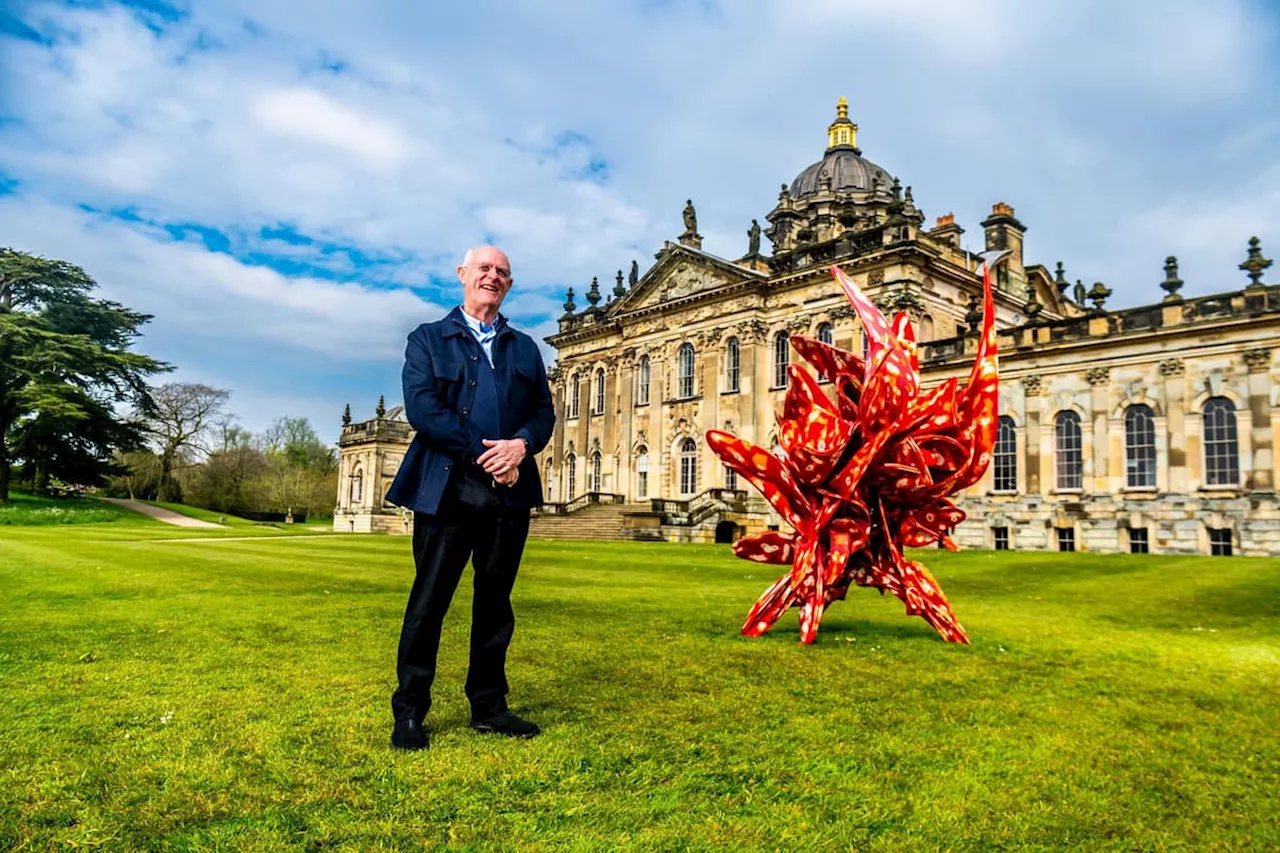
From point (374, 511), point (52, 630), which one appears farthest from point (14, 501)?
point (52, 630)

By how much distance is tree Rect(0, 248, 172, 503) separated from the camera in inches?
1715

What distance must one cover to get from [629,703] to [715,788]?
1.55m

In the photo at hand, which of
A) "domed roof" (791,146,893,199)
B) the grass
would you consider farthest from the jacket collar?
"domed roof" (791,146,893,199)

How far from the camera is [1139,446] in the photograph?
29.1 m

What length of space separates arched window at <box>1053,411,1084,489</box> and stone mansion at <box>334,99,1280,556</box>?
0.17ft

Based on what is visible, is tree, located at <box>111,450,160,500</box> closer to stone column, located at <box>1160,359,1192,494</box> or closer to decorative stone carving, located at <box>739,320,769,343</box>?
decorative stone carving, located at <box>739,320,769,343</box>

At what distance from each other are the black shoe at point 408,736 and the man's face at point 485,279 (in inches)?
89.8

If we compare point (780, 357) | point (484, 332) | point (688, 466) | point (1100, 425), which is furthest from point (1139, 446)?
point (484, 332)

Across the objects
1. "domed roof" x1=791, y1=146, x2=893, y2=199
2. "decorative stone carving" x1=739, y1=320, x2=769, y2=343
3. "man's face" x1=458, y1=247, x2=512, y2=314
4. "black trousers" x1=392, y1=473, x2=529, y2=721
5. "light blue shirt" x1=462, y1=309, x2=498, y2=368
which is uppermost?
"domed roof" x1=791, y1=146, x2=893, y2=199

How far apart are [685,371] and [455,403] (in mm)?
41411

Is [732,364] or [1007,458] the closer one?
[1007,458]

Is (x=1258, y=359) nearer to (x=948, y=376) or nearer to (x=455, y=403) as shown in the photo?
(x=948, y=376)

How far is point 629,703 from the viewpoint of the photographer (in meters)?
5.42

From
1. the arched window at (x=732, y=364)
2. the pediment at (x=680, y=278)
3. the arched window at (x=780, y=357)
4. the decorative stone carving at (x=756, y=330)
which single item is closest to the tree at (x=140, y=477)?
the pediment at (x=680, y=278)
